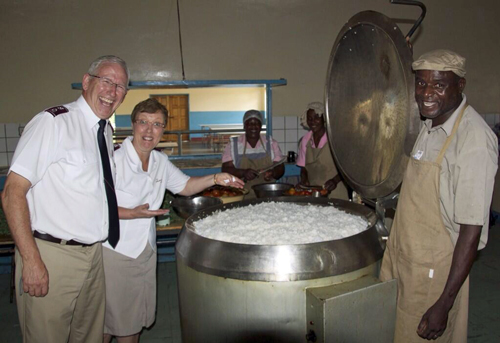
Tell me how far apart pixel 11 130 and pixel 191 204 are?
3.38m

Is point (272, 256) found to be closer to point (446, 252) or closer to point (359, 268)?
point (359, 268)

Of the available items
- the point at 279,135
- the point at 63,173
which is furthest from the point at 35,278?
the point at 279,135

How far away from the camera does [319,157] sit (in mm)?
4152

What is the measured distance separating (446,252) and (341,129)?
2.79ft

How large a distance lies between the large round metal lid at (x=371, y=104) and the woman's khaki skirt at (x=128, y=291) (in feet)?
4.21

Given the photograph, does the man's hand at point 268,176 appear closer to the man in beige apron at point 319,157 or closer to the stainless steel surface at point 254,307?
the man in beige apron at point 319,157

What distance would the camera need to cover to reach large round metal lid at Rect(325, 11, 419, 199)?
1.58 m

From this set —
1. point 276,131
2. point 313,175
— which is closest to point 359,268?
point 313,175

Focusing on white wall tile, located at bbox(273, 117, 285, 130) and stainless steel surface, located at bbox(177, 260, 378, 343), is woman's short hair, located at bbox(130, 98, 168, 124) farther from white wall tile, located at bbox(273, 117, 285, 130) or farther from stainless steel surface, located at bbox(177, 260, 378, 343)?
white wall tile, located at bbox(273, 117, 285, 130)

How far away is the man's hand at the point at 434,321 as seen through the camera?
1.57m

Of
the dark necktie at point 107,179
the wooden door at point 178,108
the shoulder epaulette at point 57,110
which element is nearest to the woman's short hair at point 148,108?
the dark necktie at point 107,179

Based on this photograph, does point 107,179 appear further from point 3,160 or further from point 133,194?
point 3,160

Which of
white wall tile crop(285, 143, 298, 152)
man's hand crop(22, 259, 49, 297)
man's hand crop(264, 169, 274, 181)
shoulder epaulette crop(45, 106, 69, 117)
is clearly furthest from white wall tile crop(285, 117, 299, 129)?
man's hand crop(22, 259, 49, 297)

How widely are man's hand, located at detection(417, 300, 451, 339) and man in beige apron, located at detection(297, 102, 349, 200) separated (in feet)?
7.81
